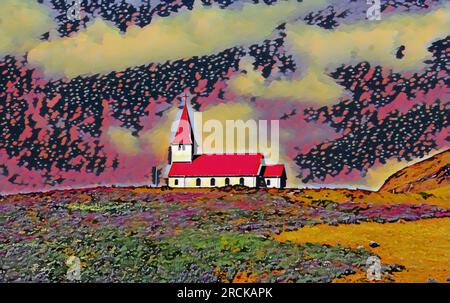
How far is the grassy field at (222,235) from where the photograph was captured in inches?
768

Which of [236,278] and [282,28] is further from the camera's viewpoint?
[282,28]

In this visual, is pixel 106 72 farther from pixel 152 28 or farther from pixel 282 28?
pixel 282 28

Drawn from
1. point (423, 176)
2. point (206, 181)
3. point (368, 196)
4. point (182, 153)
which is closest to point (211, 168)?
point (206, 181)

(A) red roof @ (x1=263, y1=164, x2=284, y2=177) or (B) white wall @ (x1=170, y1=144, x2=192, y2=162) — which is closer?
(A) red roof @ (x1=263, y1=164, x2=284, y2=177)

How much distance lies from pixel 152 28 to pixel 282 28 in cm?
378

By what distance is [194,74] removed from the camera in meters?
22.5

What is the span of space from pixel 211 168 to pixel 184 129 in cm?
134

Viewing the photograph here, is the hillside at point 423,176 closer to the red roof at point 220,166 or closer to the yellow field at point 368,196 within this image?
the yellow field at point 368,196

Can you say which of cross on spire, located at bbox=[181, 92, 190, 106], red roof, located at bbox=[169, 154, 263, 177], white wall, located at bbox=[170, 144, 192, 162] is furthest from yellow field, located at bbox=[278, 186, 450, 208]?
cross on spire, located at bbox=[181, 92, 190, 106]

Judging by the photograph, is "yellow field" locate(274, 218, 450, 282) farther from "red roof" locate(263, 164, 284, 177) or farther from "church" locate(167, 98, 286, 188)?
"church" locate(167, 98, 286, 188)

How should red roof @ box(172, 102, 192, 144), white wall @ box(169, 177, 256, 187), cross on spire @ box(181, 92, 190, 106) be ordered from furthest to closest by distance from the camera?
cross on spire @ box(181, 92, 190, 106) < red roof @ box(172, 102, 192, 144) < white wall @ box(169, 177, 256, 187)

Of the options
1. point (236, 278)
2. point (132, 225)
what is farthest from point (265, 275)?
point (132, 225)

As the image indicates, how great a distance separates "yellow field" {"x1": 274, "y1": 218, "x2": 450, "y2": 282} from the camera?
19.4m
